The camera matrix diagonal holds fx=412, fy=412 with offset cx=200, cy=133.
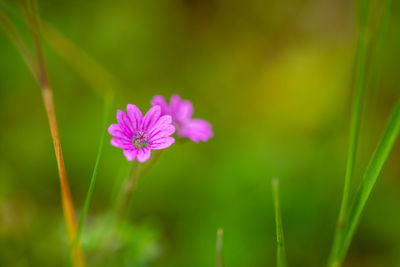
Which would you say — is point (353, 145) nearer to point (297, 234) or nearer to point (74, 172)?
point (297, 234)

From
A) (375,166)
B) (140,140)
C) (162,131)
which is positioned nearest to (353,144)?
(375,166)

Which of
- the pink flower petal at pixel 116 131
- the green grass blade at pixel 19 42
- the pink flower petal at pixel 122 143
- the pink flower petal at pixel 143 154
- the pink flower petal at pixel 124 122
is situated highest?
the green grass blade at pixel 19 42

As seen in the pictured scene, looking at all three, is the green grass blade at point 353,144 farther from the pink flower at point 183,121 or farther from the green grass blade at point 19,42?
the green grass blade at point 19,42

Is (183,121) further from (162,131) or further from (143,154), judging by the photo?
(143,154)

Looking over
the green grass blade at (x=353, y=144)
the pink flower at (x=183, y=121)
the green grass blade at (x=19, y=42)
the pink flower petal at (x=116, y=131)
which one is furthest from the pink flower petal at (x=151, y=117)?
the green grass blade at (x=353, y=144)

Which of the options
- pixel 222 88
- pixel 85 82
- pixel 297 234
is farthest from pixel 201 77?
pixel 297 234

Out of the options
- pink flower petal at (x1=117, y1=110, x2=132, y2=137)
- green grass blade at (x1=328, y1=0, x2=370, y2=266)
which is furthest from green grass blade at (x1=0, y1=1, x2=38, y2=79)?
green grass blade at (x1=328, y1=0, x2=370, y2=266)

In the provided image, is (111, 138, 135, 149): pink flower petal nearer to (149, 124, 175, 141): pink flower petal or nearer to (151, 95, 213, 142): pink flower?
(149, 124, 175, 141): pink flower petal
